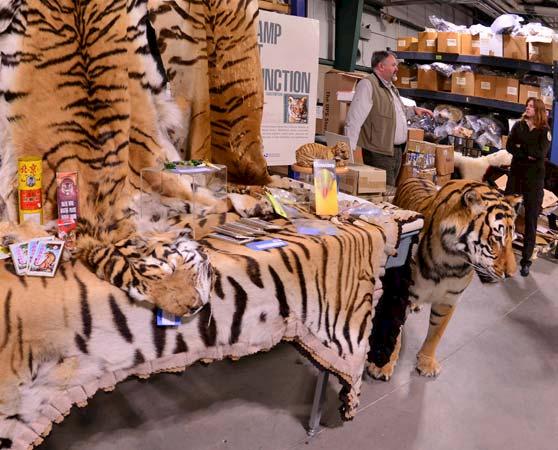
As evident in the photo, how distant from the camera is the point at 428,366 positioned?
2.52 m

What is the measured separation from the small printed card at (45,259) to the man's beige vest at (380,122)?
3.05m

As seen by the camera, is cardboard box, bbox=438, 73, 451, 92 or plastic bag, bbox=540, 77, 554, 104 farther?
cardboard box, bbox=438, 73, 451, 92

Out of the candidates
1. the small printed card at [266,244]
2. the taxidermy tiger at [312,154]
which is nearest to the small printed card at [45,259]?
the small printed card at [266,244]

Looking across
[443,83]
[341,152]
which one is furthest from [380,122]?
[443,83]

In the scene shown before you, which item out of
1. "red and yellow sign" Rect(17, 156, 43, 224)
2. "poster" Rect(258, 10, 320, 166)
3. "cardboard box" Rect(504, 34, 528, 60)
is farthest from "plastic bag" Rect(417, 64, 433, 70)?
"red and yellow sign" Rect(17, 156, 43, 224)

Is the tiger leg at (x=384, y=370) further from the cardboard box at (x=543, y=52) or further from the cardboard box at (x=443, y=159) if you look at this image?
the cardboard box at (x=543, y=52)

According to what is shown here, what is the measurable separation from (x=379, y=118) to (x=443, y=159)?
84 cm

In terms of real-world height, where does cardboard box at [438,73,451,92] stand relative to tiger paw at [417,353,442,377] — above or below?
above

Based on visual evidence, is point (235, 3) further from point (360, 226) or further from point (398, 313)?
point (398, 313)

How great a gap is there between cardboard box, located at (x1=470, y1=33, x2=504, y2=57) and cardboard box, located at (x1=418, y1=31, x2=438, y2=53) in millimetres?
402

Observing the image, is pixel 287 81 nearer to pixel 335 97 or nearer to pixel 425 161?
pixel 335 97

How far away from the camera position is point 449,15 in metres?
11.1

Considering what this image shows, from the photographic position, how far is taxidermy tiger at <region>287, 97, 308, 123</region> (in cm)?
322

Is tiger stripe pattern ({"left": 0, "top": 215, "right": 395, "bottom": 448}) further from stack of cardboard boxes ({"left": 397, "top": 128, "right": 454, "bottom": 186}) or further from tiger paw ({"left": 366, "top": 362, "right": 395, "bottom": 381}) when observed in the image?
stack of cardboard boxes ({"left": 397, "top": 128, "right": 454, "bottom": 186})
